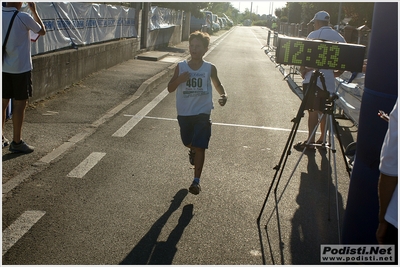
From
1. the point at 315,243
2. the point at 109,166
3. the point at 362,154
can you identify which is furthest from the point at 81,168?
the point at 362,154

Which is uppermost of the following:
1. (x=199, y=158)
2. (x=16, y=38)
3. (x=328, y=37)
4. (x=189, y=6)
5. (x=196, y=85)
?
(x=189, y=6)

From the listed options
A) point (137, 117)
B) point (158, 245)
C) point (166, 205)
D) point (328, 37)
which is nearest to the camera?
point (158, 245)

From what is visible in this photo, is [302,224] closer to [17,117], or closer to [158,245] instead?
[158,245]

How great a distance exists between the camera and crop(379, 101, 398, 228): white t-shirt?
2578mm

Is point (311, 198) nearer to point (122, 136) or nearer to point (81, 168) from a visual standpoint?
point (81, 168)

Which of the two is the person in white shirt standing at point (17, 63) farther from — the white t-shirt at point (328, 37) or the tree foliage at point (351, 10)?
the tree foliage at point (351, 10)

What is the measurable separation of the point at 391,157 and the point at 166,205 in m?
3.12

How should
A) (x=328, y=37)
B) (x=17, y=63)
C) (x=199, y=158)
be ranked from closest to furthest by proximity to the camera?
1. (x=199, y=158)
2. (x=17, y=63)
3. (x=328, y=37)

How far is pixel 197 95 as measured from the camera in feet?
19.1

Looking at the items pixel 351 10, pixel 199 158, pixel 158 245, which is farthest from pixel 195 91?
pixel 351 10

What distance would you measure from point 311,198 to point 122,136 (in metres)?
3.41

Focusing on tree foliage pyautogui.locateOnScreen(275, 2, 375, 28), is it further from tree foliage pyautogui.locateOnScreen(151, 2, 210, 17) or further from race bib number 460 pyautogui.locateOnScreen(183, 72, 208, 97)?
race bib number 460 pyautogui.locateOnScreen(183, 72, 208, 97)

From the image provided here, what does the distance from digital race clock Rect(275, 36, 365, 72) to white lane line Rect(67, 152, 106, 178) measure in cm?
281

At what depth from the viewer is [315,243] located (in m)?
4.71
